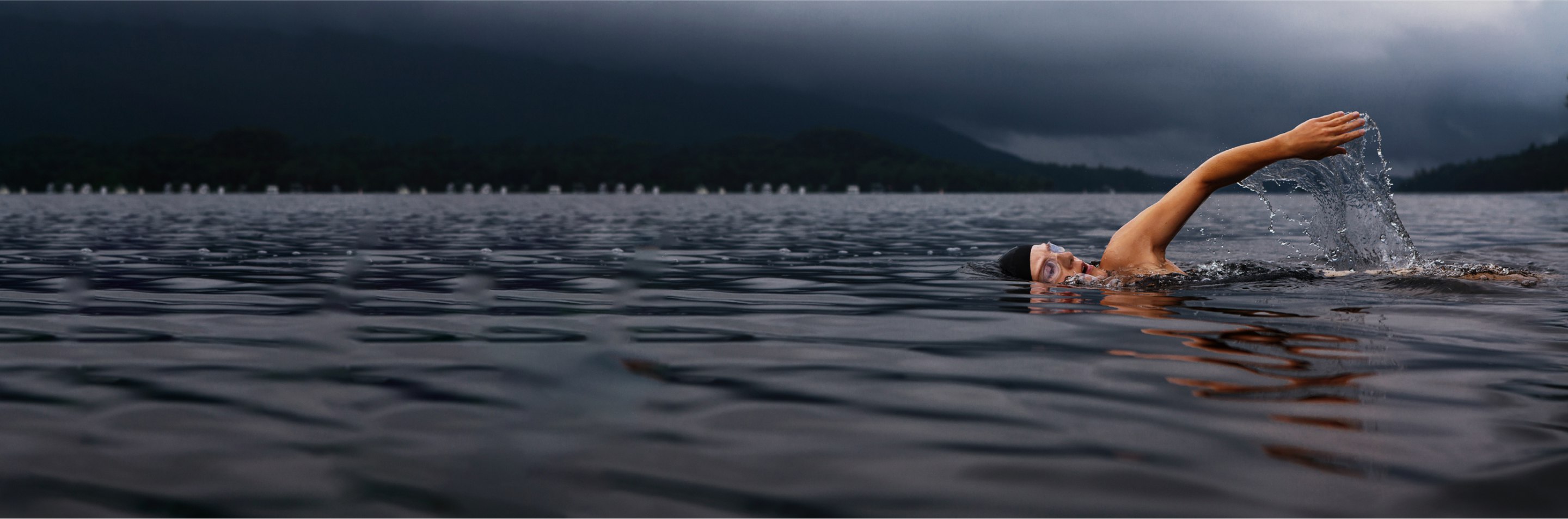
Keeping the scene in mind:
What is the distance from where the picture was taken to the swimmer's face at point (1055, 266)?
1025 centimetres

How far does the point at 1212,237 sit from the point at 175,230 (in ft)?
80.9

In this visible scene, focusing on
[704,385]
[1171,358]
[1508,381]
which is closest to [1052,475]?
[704,385]

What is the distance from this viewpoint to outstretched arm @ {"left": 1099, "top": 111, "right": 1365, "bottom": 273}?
787cm

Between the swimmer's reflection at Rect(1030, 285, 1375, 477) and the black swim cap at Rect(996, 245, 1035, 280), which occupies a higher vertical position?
the black swim cap at Rect(996, 245, 1035, 280)

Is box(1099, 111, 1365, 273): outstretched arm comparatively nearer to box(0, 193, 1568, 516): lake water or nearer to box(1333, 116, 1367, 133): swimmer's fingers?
box(1333, 116, 1367, 133): swimmer's fingers

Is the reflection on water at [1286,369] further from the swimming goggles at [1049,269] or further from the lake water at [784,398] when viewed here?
the swimming goggles at [1049,269]

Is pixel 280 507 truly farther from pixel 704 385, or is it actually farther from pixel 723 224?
pixel 723 224

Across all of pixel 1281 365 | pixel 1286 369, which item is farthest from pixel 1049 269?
pixel 1286 369

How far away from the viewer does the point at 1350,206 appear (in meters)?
11.0

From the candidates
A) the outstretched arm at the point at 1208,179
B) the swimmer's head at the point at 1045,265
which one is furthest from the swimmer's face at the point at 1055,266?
the outstretched arm at the point at 1208,179

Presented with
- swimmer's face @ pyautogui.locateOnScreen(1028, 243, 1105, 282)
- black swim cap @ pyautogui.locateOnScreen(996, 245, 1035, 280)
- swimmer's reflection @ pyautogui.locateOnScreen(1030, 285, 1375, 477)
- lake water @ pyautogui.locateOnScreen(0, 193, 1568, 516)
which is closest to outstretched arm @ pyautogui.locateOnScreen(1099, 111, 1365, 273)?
swimmer's face @ pyautogui.locateOnScreen(1028, 243, 1105, 282)

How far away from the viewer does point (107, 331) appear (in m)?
6.77

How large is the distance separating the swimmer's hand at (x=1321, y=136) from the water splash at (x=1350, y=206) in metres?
1.59

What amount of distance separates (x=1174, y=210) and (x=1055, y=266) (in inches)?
63.8
